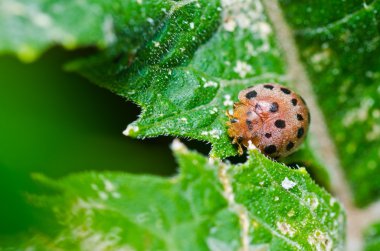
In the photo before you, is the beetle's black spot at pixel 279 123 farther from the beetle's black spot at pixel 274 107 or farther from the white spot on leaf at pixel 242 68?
the white spot on leaf at pixel 242 68

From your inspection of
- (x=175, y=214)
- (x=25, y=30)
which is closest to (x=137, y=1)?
(x=25, y=30)

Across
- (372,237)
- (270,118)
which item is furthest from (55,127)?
(372,237)

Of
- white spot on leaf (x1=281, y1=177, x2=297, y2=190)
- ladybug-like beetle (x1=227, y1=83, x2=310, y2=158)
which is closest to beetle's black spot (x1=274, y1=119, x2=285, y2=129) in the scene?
ladybug-like beetle (x1=227, y1=83, x2=310, y2=158)

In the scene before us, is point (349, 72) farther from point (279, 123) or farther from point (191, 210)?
point (191, 210)

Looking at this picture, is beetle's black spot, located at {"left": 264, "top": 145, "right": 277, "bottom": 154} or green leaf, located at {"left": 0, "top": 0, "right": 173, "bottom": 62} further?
beetle's black spot, located at {"left": 264, "top": 145, "right": 277, "bottom": 154}

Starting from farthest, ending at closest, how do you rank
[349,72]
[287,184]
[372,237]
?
[372,237]
[349,72]
[287,184]

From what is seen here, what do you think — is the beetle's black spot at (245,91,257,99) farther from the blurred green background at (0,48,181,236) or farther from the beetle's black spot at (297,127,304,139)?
the blurred green background at (0,48,181,236)

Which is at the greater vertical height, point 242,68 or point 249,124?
point 242,68

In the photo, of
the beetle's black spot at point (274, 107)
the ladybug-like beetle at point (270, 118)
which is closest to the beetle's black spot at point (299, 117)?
the ladybug-like beetle at point (270, 118)
